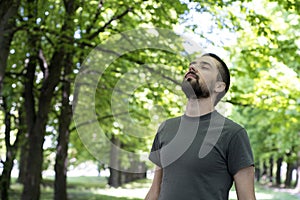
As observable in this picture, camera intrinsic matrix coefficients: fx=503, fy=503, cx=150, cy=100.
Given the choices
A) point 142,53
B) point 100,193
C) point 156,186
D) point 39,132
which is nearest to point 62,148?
point 39,132

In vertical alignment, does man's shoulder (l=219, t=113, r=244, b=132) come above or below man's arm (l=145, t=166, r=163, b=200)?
above

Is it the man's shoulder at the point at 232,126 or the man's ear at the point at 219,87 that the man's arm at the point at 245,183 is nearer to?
the man's shoulder at the point at 232,126

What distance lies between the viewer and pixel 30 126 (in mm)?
12961

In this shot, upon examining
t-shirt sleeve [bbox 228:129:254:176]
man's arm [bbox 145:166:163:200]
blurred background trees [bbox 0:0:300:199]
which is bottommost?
man's arm [bbox 145:166:163:200]

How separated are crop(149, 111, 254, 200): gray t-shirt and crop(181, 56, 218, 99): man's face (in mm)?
152

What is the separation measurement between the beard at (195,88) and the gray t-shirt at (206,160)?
137 mm

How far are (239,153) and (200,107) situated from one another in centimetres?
37

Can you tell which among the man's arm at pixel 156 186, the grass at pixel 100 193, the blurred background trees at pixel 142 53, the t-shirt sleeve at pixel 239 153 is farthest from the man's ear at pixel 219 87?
the grass at pixel 100 193

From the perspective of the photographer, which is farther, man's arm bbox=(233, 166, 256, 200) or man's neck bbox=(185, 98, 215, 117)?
man's neck bbox=(185, 98, 215, 117)

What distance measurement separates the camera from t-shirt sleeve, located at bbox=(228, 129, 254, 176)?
2.66 metres

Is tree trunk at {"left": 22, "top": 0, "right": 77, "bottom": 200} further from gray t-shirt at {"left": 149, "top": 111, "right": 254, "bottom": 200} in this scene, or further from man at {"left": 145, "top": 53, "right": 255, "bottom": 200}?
gray t-shirt at {"left": 149, "top": 111, "right": 254, "bottom": 200}

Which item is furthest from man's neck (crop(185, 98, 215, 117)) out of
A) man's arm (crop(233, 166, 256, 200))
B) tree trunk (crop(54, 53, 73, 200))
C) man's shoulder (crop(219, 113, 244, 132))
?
tree trunk (crop(54, 53, 73, 200))

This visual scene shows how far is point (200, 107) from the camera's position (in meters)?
2.88

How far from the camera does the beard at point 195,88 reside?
112 inches
